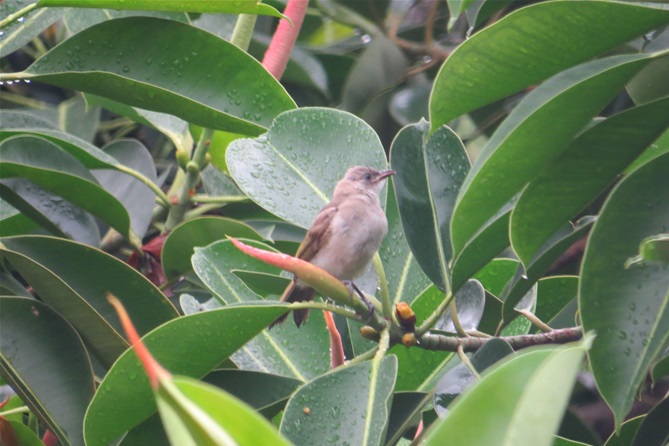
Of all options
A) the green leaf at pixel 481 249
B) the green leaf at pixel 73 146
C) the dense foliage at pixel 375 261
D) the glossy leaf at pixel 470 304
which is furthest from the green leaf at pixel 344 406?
the green leaf at pixel 73 146

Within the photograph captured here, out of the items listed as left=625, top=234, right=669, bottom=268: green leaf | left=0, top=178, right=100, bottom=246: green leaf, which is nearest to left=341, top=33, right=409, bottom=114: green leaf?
left=0, top=178, right=100, bottom=246: green leaf

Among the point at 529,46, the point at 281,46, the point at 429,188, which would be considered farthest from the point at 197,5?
the point at 529,46

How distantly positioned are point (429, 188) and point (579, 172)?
409mm

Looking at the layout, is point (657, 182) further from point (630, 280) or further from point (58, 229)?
point (58, 229)

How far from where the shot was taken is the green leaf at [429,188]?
6.61ft

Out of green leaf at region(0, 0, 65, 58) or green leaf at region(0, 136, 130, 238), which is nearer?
green leaf at region(0, 136, 130, 238)

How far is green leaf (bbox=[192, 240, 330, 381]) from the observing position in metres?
2.25

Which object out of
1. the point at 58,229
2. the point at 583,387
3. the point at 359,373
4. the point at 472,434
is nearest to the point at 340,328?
the point at 359,373

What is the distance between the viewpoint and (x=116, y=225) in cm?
265

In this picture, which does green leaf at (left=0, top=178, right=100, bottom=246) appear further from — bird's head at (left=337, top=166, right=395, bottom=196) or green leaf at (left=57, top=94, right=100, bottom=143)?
green leaf at (left=57, top=94, right=100, bottom=143)

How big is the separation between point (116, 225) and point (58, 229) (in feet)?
0.55

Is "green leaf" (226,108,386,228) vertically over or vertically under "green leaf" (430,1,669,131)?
under

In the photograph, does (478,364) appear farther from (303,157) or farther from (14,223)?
(14,223)

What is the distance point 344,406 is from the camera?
1685 mm
